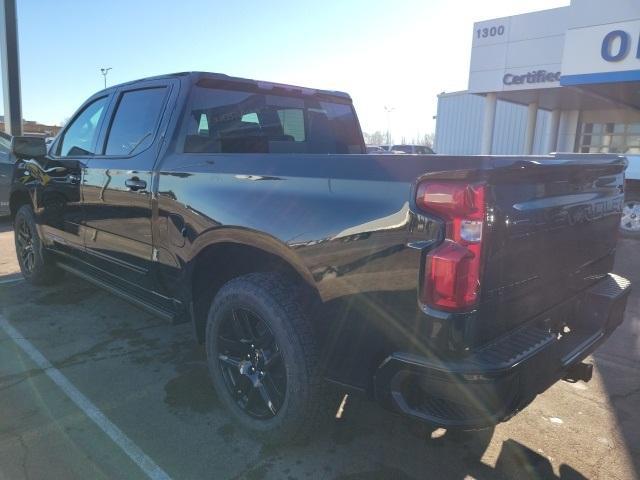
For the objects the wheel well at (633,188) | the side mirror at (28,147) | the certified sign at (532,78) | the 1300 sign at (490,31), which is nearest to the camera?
the side mirror at (28,147)

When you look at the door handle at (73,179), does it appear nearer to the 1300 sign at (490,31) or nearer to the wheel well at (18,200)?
the wheel well at (18,200)

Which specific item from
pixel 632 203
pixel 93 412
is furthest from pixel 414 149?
pixel 93 412

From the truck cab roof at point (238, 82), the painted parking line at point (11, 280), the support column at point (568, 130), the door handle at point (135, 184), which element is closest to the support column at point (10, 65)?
the painted parking line at point (11, 280)

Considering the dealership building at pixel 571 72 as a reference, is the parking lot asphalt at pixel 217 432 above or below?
below

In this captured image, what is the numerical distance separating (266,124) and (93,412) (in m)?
2.23

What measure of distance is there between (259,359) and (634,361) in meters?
2.98

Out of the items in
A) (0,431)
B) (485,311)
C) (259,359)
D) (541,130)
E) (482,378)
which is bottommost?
(0,431)

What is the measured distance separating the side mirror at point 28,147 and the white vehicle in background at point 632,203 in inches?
371

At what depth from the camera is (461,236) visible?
1.83 m

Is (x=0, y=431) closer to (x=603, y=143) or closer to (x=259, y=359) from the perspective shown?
(x=259, y=359)

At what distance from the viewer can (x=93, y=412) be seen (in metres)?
2.95

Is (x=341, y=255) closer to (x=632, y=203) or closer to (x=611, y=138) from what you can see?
(x=632, y=203)

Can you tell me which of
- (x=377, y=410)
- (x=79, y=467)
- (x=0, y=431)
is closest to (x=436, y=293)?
(x=377, y=410)

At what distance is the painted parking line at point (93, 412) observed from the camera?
2475 mm
